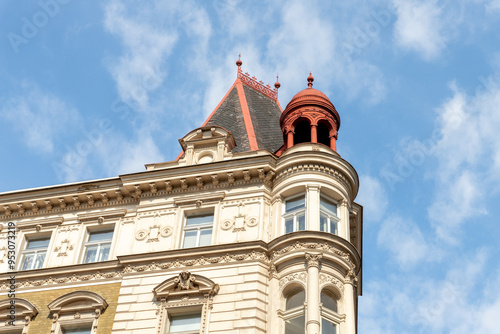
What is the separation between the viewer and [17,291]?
102 feet

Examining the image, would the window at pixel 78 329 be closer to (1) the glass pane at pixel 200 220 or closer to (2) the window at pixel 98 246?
(2) the window at pixel 98 246

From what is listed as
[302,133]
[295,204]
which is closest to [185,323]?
[295,204]

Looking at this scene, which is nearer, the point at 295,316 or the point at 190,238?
the point at 295,316

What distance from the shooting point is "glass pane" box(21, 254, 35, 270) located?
32.7m

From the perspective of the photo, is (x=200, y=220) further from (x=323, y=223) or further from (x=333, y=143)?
(x=333, y=143)

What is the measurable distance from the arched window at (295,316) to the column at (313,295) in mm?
466

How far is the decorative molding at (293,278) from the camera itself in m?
27.7

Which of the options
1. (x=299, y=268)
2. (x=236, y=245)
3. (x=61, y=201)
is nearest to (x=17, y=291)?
(x=61, y=201)

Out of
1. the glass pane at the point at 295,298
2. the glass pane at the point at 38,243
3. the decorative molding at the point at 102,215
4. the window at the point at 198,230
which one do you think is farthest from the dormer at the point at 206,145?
the glass pane at the point at 295,298

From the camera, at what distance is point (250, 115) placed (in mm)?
40031

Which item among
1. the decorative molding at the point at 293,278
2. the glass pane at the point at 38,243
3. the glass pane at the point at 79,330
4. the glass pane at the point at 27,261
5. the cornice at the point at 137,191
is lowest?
the glass pane at the point at 79,330

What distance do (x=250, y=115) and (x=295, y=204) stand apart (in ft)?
33.7

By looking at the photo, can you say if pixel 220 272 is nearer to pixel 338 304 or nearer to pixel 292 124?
pixel 338 304

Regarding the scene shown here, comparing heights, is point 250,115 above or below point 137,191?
above
